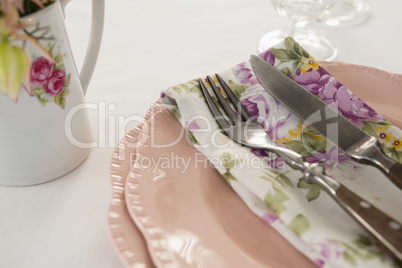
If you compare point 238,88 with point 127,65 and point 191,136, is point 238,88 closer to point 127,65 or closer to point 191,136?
point 191,136

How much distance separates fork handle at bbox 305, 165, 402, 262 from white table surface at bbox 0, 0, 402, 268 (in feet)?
0.64

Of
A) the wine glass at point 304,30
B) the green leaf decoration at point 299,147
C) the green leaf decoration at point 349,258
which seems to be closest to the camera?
the green leaf decoration at point 349,258

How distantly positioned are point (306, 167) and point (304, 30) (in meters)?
0.38

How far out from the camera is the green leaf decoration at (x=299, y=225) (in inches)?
13.5

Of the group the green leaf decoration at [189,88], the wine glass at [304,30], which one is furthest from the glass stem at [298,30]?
the green leaf decoration at [189,88]

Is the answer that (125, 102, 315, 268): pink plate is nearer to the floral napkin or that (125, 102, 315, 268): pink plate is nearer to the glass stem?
the floral napkin

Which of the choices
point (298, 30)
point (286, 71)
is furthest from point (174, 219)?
point (298, 30)

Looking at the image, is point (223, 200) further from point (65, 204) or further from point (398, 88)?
point (398, 88)

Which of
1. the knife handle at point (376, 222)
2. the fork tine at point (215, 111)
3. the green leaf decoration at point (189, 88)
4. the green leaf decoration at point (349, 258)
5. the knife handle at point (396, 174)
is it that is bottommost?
the green leaf decoration at point (349, 258)

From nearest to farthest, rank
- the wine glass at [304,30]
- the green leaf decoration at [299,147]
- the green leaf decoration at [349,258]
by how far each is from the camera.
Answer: the green leaf decoration at [349,258] → the green leaf decoration at [299,147] → the wine glass at [304,30]

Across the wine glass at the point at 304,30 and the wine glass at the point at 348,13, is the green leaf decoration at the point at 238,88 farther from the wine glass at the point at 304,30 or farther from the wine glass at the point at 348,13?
the wine glass at the point at 348,13

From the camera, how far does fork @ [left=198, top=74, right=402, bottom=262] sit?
326 mm

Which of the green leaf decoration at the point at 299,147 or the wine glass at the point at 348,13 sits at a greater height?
the wine glass at the point at 348,13

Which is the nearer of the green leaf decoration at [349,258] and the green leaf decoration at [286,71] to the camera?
the green leaf decoration at [349,258]
